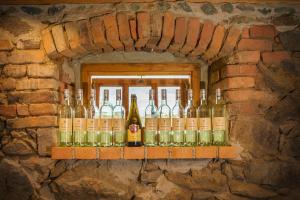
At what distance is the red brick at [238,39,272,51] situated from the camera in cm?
198

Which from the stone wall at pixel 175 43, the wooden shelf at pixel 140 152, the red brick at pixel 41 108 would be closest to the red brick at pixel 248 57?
the stone wall at pixel 175 43

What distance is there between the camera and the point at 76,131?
1.97 meters

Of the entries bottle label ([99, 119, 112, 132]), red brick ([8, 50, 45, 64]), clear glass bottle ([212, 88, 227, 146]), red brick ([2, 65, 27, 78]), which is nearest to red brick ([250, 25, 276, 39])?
clear glass bottle ([212, 88, 227, 146])

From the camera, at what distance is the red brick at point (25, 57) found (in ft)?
6.47

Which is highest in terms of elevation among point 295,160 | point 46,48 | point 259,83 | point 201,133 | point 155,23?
point 155,23

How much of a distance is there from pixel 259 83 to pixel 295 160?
19.0 inches

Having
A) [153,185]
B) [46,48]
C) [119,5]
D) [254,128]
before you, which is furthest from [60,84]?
[254,128]

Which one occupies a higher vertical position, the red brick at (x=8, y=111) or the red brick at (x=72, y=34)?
the red brick at (x=72, y=34)

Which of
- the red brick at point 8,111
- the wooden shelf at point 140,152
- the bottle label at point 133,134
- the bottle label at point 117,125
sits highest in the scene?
the red brick at point 8,111

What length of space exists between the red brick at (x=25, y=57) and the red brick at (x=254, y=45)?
45.8 inches

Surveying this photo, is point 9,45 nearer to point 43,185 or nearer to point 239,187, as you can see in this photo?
point 43,185

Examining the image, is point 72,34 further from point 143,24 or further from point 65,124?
point 65,124

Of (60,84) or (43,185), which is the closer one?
(43,185)

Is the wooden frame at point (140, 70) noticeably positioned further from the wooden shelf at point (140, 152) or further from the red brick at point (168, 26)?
the wooden shelf at point (140, 152)
